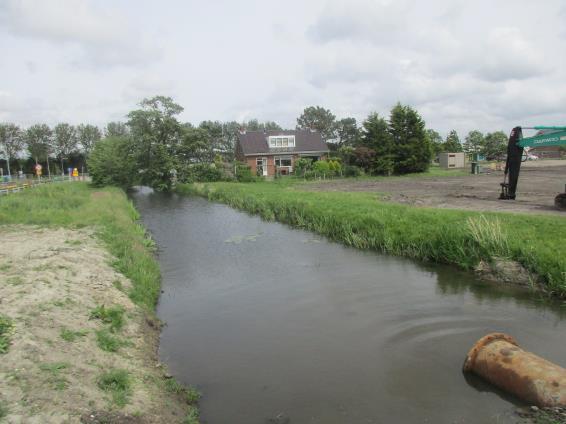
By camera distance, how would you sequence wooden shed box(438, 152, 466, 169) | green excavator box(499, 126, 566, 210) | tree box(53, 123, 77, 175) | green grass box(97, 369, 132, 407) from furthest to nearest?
1. tree box(53, 123, 77, 175)
2. wooden shed box(438, 152, 466, 169)
3. green excavator box(499, 126, 566, 210)
4. green grass box(97, 369, 132, 407)

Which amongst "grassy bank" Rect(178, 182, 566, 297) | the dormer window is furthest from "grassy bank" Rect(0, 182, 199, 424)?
the dormer window

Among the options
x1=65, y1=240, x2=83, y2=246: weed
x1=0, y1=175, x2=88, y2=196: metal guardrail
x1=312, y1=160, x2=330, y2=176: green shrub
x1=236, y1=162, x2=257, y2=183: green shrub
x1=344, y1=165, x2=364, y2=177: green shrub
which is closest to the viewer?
x1=65, y1=240, x2=83, y2=246: weed

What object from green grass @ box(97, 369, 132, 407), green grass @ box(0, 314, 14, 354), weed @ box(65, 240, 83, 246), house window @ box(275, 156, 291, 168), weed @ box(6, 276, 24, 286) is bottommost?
green grass @ box(97, 369, 132, 407)

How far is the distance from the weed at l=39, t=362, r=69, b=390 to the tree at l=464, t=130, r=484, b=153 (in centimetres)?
9193

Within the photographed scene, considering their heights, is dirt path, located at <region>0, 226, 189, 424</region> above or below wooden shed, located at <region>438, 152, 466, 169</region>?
below

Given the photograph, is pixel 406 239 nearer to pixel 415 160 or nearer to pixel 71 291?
pixel 71 291

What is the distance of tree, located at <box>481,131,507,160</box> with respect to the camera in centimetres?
7912

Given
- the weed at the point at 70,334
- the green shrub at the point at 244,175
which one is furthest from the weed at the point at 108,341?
the green shrub at the point at 244,175

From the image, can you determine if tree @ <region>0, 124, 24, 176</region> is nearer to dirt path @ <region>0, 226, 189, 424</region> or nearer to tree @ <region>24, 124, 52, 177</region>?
tree @ <region>24, 124, 52, 177</region>

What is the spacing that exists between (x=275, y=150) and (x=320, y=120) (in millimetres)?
49239

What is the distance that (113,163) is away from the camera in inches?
1811

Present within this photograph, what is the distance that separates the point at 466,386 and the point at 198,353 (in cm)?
480

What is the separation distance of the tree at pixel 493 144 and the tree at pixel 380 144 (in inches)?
1539

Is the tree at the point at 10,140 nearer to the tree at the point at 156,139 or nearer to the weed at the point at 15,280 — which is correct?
the tree at the point at 156,139
